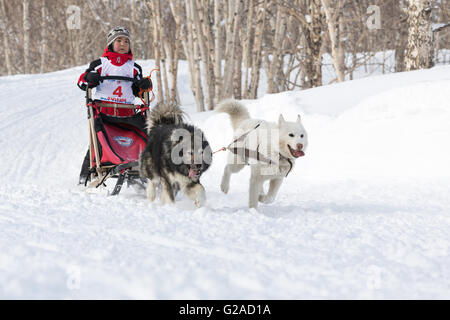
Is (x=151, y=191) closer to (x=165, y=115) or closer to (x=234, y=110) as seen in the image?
(x=165, y=115)

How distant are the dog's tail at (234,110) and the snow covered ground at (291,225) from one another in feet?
2.54

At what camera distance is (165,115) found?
12.1 ft

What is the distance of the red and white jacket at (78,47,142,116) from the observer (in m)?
4.12

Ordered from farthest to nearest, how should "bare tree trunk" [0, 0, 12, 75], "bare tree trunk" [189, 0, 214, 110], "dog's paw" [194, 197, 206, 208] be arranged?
"bare tree trunk" [0, 0, 12, 75]
"bare tree trunk" [189, 0, 214, 110]
"dog's paw" [194, 197, 206, 208]

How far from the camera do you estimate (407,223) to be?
2955 millimetres

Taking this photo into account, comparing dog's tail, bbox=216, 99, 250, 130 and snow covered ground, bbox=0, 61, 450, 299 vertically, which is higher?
dog's tail, bbox=216, 99, 250, 130

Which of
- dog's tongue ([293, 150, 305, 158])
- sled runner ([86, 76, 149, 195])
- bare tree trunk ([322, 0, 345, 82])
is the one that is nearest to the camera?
dog's tongue ([293, 150, 305, 158])

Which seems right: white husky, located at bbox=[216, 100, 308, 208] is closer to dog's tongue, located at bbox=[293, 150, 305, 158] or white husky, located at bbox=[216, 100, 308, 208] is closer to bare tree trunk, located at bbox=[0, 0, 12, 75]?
dog's tongue, located at bbox=[293, 150, 305, 158]

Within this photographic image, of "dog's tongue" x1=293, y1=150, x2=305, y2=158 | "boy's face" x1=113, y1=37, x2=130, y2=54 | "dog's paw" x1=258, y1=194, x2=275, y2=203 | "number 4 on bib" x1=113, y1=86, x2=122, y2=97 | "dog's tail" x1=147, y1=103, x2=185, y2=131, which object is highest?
"boy's face" x1=113, y1=37, x2=130, y2=54

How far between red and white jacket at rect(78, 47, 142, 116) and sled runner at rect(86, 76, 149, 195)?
3.0 inches

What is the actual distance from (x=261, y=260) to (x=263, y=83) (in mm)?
15631

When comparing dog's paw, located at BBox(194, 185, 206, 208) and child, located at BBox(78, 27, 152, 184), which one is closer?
dog's paw, located at BBox(194, 185, 206, 208)

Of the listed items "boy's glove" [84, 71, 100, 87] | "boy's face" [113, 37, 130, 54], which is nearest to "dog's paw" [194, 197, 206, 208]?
"boy's glove" [84, 71, 100, 87]
